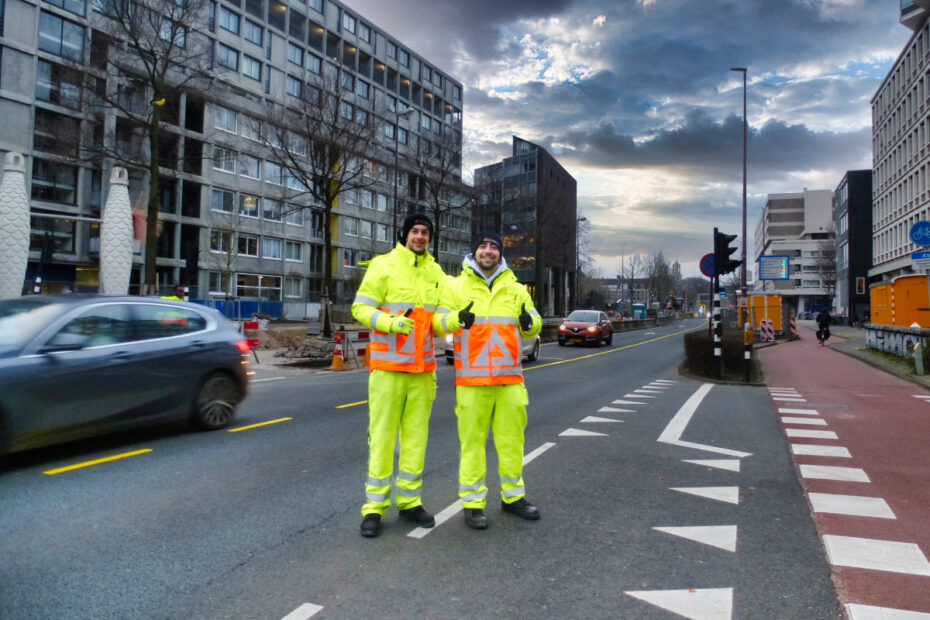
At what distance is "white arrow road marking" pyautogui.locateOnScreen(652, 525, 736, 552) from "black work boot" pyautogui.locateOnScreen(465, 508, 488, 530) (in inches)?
44.9

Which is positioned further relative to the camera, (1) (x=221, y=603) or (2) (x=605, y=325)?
(2) (x=605, y=325)

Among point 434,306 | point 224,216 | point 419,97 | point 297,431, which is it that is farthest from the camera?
point 419,97

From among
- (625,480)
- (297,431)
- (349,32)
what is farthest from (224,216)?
(625,480)

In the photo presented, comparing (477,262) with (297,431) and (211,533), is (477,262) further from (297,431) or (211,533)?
(297,431)

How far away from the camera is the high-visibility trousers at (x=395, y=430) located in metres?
4.03

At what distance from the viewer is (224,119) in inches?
1852

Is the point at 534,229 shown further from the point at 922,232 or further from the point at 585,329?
the point at 922,232

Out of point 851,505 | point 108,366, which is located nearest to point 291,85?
point 108,366

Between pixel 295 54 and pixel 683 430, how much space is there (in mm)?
54955

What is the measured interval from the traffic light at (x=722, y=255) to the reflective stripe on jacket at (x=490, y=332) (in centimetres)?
1155

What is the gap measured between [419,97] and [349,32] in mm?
11866

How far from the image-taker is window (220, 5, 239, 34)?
4781 cm

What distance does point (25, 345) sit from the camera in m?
5.57

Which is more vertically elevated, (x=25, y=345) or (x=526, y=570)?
(x=25, y=345)
